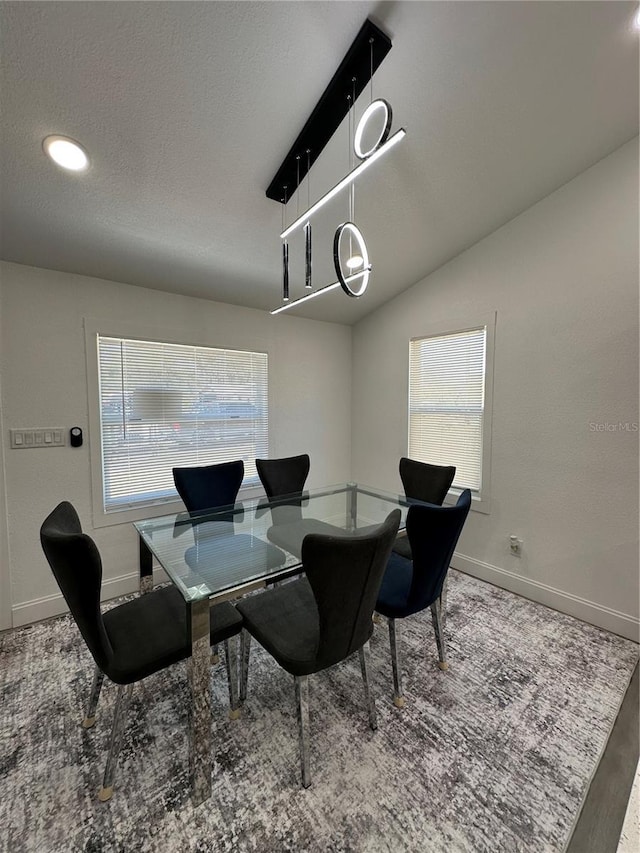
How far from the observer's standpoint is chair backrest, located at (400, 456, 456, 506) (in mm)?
2586

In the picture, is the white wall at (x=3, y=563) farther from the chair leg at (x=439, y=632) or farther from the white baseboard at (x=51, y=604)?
the chair leg at (x=439, y=632)

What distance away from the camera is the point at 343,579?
3.95 ft

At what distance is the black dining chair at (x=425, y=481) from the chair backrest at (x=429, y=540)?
2.24 ft

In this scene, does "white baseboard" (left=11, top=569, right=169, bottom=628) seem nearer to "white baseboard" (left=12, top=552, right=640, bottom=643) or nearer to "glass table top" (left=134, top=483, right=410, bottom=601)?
"white baseboard" (left=12, top=552, right=640, bottom=643)

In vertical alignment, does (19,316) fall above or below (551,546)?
above

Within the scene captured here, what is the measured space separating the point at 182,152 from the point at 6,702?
2.84 m

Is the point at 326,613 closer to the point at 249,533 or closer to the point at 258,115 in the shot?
the point at 249,533

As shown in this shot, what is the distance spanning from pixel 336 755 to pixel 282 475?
188 centimetres

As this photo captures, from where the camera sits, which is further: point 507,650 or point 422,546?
point 507,650

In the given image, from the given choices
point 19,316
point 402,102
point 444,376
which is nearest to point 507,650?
point 444,376

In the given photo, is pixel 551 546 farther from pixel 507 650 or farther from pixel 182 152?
pixel 182 152

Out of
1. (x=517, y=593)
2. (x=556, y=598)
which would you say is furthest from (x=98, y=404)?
(x=556, y=598)

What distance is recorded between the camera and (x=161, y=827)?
3.94 feet

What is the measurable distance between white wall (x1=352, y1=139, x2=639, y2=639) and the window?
0.39 feet
